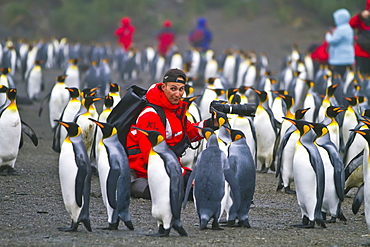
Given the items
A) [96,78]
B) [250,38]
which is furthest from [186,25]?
[96,78]

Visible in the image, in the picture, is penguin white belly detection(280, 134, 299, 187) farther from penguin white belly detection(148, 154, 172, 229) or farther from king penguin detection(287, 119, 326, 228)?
penguin white belly detection(148, 154, 172, 229)

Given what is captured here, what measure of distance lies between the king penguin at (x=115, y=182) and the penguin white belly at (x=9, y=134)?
195 cm

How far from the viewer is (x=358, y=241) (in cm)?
373

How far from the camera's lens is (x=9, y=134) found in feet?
18.2

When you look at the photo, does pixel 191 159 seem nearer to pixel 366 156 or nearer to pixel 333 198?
pixel 333 198

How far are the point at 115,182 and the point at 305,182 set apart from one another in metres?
1.24

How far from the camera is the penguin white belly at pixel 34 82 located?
11.5 m

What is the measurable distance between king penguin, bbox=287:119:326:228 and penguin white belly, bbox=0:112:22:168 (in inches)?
102

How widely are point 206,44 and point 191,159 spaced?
13.8 m

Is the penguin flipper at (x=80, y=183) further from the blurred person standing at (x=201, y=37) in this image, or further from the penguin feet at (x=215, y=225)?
the blurred person standing at (x=201, y=37)

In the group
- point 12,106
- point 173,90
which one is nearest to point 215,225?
point 173,90

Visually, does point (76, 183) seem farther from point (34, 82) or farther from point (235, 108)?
point (34, 82)

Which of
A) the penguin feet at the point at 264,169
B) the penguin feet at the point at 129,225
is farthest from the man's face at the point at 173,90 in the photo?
the penguin feet at the point at 264,169

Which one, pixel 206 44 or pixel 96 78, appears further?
pixel 206 44
